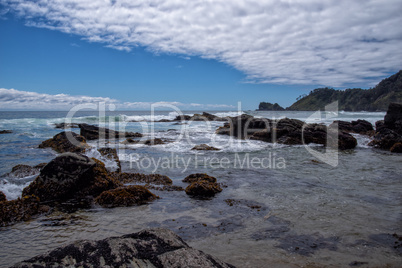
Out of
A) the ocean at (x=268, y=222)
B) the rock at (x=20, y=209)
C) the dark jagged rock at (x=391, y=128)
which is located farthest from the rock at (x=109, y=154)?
the dark jagged rock at (x=391, y=128)

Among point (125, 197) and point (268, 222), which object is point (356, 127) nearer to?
point (268, 222)

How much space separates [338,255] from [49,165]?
6.71 meters

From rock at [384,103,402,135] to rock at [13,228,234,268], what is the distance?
23288mm

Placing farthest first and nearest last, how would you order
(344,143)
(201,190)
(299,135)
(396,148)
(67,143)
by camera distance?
(299,135), (344,143), (396,148), (67,143), (201,190)

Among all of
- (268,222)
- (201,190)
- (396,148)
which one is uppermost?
(396,148)

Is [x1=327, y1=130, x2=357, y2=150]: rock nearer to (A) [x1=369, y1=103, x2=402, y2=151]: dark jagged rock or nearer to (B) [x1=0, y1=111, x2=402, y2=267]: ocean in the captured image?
(A) [x1=369, y1=103, x2=402, y2=151]: dark jagged rock

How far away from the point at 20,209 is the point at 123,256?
4295 millimetres

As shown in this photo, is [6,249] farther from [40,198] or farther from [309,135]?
[309,135]

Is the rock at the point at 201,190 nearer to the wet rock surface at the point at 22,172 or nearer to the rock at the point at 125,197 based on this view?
the rock at the point at 125,197

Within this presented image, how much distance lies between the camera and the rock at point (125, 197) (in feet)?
19.5

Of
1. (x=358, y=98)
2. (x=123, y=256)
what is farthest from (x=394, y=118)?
(x=358, y=98)

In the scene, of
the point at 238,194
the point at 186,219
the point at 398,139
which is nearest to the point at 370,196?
the point at 238,194

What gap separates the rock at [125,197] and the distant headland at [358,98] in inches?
3216

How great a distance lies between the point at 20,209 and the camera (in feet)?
17.2
